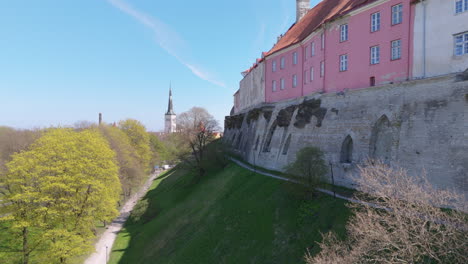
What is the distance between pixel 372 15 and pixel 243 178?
17.3 metres

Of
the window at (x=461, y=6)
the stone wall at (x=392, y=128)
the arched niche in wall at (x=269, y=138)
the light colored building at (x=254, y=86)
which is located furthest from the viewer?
the light colored building at (x=254, y=86)

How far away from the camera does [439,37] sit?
15836 mm

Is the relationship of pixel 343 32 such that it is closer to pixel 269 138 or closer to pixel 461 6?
pixel 461 6

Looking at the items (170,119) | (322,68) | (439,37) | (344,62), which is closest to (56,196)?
(322,68)

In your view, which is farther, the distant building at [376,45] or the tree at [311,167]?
the tree at [311,167]

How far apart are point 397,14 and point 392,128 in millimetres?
7577

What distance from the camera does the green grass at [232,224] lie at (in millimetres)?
15484

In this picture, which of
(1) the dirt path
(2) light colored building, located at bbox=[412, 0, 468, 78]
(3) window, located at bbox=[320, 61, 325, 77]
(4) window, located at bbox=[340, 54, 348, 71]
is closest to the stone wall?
(2) light colored building, located at bbox=[412, 0, 468, 78]

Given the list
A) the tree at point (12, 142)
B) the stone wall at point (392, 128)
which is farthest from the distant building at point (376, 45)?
the tree at point (12, 142)

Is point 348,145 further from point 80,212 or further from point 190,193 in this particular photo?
point 190,193

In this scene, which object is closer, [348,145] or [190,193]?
[348,145]

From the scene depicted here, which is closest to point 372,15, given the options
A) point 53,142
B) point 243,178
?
point 243,178

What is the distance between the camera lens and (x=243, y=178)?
2797 cm

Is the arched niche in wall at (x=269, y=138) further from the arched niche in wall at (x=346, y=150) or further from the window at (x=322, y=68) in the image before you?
the arched niche in wall at (x=346, y=150)
